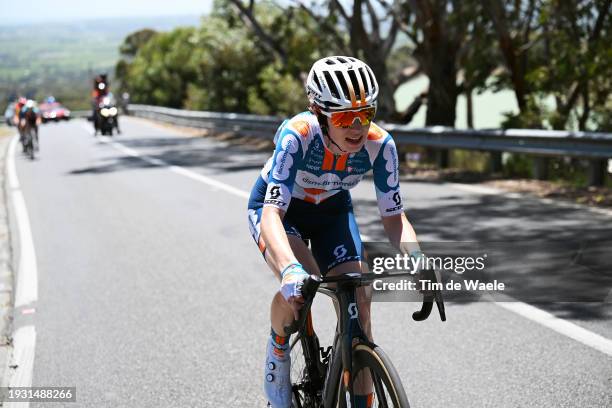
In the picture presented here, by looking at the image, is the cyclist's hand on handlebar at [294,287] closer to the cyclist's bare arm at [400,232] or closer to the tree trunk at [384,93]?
the cyclist's bare arm at [400,232]

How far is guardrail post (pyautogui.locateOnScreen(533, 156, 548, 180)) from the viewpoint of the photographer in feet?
47.5

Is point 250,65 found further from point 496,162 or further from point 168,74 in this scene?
point 168,74

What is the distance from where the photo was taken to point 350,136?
12.3 feet

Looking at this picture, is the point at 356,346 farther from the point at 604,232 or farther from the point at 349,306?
the point at 604,232

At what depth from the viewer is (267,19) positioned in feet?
121

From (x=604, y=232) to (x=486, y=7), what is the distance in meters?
10.7

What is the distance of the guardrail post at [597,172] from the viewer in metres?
13.2

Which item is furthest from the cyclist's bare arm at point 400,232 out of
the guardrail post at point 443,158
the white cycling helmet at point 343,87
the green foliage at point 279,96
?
the green foliage at point 279,96

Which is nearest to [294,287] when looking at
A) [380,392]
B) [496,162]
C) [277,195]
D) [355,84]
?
[380,392]

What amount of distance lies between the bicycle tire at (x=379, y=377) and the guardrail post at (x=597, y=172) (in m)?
10.4

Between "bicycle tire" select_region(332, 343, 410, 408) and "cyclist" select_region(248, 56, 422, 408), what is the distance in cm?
10

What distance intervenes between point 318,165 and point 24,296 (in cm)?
502

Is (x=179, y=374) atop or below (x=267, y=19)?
below

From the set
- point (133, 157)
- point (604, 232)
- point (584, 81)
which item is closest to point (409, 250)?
point (604, 232)
